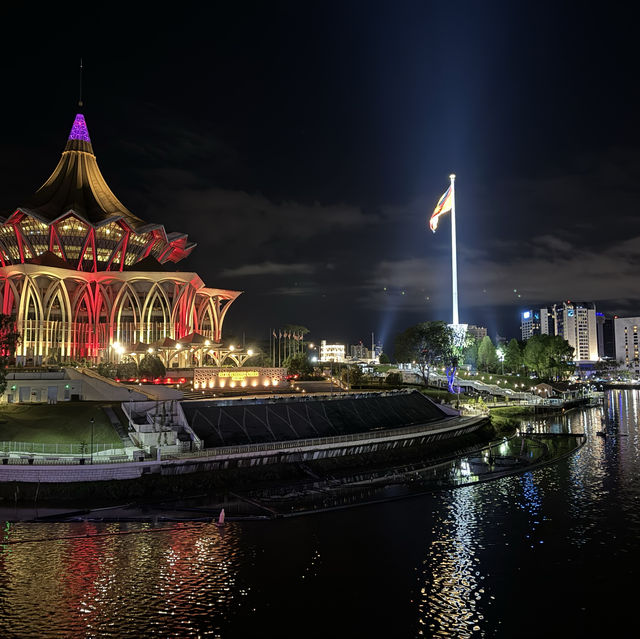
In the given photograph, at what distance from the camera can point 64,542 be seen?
29.8m

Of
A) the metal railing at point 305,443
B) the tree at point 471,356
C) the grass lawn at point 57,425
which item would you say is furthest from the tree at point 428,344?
the grass lawn at point 57,425

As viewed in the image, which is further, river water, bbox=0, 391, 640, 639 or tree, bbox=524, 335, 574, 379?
tree, bbox=524, 335, 574, 379

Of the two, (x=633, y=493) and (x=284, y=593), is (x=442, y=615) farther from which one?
(x=633, y=493)

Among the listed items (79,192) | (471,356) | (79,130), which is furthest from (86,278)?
(471,356)

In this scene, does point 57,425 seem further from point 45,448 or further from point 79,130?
point 79,130

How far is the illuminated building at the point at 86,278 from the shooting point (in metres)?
95.9

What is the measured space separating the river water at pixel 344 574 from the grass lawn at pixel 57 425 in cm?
1051

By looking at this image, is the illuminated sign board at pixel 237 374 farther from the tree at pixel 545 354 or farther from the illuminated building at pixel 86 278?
the tree at pixel 545 354

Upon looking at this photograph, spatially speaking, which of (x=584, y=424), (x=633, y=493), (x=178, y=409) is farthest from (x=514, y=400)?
(x=178, y=409)

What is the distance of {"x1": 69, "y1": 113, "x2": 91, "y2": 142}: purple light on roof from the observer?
389 ft

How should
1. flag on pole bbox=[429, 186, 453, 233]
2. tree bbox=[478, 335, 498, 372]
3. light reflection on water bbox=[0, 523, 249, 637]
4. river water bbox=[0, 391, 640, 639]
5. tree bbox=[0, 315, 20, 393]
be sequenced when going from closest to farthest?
1. light reflection on water bbox=[0, 523, 249, 637]
2. river water bbox=[0, 391, 640, 639]
3. tree bbox=[0, 315, 20, 393]
4. flag on pole bbox=[429, 186, 453, 233]
5. tree bbox=[478, 335, 498, 372]

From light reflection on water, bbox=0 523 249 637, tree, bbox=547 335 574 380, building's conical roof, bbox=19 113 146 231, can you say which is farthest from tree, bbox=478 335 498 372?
light reflection on water, bbox=0 523 249 637

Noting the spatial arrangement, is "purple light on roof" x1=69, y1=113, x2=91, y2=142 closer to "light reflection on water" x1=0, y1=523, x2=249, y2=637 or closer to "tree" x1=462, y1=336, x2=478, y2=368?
"light reflection on water" x1=0, y1=523, x2=249, y2=637

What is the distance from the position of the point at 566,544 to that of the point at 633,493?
1453cm
